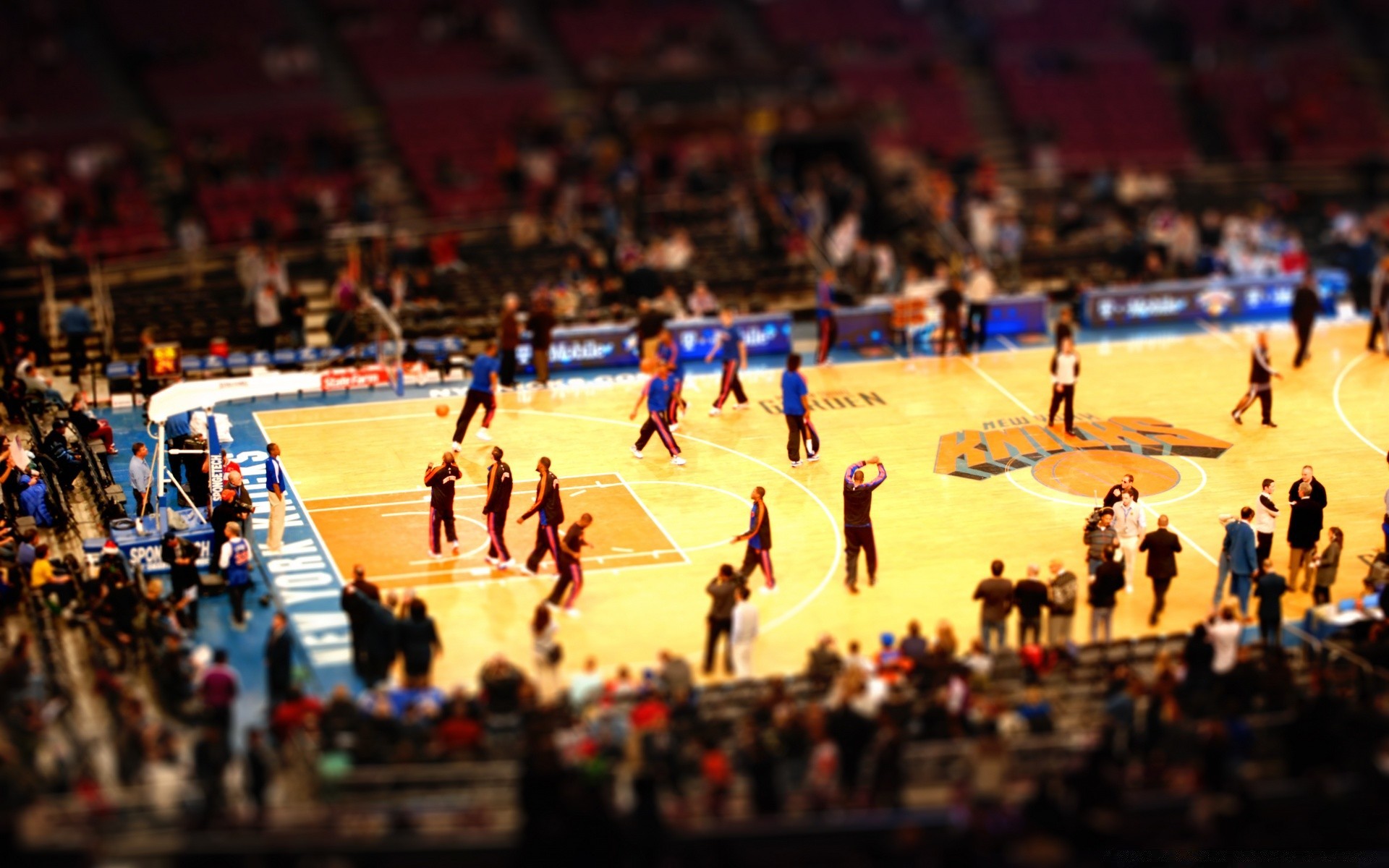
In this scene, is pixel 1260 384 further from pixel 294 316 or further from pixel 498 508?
pixel 294 316

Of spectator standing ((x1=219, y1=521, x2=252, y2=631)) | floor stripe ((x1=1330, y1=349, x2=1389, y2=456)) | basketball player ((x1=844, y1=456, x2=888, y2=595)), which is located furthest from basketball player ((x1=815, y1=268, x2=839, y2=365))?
spectator standing ((x1=219, y1=521, x2=252, y2=631))

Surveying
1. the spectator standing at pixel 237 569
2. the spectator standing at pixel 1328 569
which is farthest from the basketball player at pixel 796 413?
the spectator standing at pixel 237 569

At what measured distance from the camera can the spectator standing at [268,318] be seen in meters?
35.4

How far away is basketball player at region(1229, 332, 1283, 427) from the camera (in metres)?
30.6

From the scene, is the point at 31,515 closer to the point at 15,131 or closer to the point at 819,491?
the point at 819,491

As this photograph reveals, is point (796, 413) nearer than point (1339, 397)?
Yes

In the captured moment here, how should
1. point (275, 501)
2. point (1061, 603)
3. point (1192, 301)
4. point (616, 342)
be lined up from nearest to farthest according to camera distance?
point (1061, 603)
point (275, 501)
point (616, 342)
point (1192, 301)

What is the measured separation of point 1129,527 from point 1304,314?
1310 centimetres

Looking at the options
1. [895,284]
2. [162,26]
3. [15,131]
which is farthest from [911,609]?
[162,26]

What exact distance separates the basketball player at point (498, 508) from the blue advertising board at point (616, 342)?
10.6m

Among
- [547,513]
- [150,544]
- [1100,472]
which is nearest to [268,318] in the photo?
[150,544]

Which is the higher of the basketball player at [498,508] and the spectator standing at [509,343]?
the spectator standing at [509,343]

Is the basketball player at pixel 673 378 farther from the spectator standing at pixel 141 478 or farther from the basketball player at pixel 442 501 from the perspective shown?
the spectator standing at pixel 141 478

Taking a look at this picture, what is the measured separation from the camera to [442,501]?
25219 mm
